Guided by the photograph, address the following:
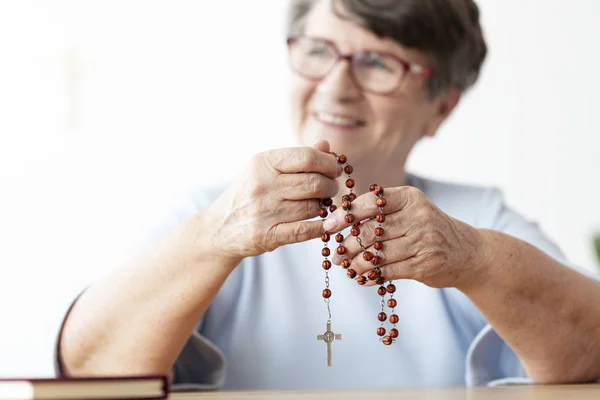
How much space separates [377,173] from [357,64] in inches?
8.7

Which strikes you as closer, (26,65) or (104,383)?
(104,383)

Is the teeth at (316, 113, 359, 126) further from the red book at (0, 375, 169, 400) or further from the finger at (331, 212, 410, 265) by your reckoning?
the red book at (0, 375, 169, 400)

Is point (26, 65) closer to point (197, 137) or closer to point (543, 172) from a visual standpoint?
point (197, 137)

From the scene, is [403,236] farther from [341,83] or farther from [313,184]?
[341,83]

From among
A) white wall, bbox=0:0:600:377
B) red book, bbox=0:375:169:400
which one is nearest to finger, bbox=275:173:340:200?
red book, bbox=0:375:169:400

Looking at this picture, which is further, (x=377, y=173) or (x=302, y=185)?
(x=377, y=173)

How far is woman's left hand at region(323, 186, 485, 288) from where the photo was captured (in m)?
1.02

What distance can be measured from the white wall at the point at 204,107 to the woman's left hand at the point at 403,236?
2.08 m

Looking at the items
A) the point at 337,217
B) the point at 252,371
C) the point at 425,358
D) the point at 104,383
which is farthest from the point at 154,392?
→ the point at 425,358

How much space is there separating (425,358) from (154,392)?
0.88 metres

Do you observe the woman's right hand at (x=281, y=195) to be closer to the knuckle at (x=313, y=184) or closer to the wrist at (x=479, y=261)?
the knuckle at (x=313, y=184)

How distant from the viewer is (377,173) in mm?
1624

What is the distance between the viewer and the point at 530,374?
1.29 meters

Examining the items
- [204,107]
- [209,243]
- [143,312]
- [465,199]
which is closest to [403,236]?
[209,243]
